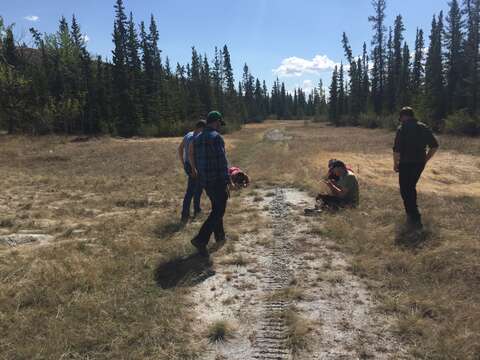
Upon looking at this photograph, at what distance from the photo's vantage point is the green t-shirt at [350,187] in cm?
892

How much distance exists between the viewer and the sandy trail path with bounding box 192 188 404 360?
3.65m

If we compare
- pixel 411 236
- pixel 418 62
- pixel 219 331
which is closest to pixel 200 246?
pixel 219 331

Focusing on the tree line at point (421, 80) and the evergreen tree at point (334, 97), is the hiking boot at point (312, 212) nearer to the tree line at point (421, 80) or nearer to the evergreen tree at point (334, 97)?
the tree line at point (421, 80)

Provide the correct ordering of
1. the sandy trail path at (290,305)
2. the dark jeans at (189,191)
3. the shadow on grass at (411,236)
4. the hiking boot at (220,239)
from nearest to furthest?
the sandy trail path at (290,305), the shadow on grass at (411,236), the hiking boot at (220,239), the dark jeans at (189,191)

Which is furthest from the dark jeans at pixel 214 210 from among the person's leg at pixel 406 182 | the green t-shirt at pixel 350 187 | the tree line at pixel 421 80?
the tree line at pixel 421 80

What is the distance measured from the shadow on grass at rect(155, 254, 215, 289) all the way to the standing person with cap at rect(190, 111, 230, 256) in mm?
232

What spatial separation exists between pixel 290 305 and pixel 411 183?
3.90 meters

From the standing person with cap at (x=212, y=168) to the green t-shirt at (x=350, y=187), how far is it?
376 centimetres

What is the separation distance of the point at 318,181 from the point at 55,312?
957 cm

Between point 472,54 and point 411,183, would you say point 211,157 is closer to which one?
point 411,183

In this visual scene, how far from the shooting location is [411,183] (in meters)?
7.19

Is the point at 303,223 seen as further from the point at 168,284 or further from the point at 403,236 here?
the point at 168,284

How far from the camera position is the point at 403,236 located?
21.5 feet

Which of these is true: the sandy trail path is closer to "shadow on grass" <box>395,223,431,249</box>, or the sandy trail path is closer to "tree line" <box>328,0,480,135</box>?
"shadow on grass" <box>395,223,431,249</box>
